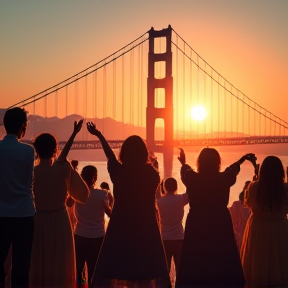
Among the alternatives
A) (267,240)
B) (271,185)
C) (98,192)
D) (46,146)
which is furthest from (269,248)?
(46,146)

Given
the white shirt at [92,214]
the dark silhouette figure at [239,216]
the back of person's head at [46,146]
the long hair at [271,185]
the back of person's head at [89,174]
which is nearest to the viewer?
the back of person's head at [46,146]

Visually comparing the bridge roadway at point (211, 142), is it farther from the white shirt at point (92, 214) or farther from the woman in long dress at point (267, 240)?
the woman in long dress at point (267, 240)

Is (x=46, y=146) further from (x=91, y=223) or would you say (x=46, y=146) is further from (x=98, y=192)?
(x=91, y=223)

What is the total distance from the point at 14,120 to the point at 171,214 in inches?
75.8

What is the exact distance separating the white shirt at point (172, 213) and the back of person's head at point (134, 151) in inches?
54.4

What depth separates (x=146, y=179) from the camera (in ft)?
11.1

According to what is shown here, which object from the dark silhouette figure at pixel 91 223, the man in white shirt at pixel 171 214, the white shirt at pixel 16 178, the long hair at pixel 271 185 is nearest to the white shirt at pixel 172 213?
the man in white shirt at pixel 171 214

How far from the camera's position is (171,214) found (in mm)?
4691

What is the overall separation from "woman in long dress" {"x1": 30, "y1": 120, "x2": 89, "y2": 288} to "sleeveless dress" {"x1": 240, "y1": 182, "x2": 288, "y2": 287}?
1.44 meters

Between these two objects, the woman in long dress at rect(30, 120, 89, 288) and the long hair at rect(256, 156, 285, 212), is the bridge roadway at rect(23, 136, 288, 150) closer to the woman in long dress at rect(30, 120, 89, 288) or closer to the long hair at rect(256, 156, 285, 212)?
the long hair at rect(256, 156, 285, 212)

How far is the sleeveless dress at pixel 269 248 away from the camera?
13.5 feet

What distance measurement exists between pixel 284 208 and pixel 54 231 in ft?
5.81

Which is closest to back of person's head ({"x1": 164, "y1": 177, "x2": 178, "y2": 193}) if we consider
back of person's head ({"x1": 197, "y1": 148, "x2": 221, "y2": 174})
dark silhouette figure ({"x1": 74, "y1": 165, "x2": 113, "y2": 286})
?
dark silhouette figure ({"x1": 74, "y1": 165, "x2": 113, "y2": 286})

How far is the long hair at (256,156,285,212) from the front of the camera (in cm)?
392
